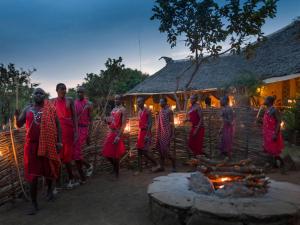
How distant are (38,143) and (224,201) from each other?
250 cm

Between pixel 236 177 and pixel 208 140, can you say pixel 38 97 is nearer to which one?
pixel 236 177

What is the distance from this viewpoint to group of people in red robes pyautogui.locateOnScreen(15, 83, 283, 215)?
13.7ft

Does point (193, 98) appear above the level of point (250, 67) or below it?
below

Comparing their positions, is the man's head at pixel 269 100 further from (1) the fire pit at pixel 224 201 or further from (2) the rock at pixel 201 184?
(2) the rock at pixel 201 184

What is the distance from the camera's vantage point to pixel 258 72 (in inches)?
584

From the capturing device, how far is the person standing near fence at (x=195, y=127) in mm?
6680

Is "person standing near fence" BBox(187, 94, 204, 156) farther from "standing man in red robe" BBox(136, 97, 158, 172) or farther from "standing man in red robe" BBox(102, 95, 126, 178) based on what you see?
"standing man in red robe" BBox(102, 95, 126, 178)

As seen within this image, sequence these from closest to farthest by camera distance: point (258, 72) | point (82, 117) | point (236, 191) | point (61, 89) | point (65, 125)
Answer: point (236, 191) → point (61, 89) → point (65, 125) → point (82, 117) → point (258, 72)

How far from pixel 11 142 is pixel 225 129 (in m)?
4.37

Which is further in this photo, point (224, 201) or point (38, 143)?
point (38, 143)

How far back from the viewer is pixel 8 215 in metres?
4.18

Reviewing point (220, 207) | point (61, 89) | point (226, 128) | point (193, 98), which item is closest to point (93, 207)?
point (61, 89)

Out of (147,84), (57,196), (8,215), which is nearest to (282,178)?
(57,196)

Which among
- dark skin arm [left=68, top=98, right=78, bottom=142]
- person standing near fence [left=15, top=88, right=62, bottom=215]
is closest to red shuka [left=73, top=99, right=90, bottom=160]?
dark skin arm [left=68, top=98, right=78, bottom=142]
